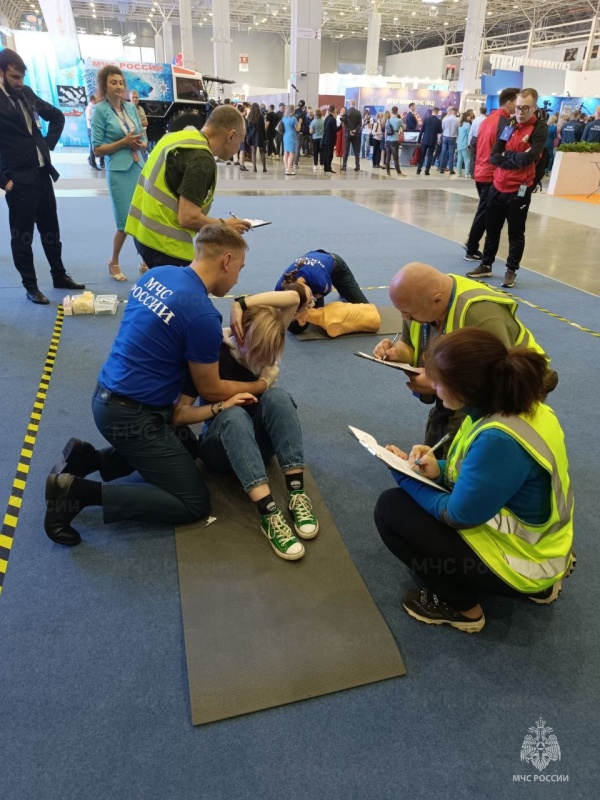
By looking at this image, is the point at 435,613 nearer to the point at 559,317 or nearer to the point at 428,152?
the point at 559,317

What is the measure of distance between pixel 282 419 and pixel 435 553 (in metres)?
0.83

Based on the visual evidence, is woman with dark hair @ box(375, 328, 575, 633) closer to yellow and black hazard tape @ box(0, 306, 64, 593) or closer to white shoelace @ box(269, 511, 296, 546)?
white shoelace @ box(269, 511, 296, 546)

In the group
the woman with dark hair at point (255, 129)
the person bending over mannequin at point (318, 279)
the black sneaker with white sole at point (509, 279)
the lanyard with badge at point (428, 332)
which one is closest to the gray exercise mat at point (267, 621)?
the lanyard with badge at point (428, 332)

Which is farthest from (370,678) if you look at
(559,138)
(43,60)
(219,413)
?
(43,60)

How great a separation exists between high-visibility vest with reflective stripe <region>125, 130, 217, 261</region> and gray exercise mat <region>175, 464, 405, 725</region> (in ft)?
5.64

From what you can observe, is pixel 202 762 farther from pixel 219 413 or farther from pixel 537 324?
pixel 537 324

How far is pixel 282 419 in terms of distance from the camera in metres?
2.14

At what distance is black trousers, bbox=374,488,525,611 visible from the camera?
153cm

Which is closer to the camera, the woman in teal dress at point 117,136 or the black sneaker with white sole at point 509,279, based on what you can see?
the woman in teal dress at point 117,136

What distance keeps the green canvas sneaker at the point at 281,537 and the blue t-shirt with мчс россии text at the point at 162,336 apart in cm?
62

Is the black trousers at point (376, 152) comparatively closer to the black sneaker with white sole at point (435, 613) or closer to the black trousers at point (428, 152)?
the black trousers at point (428, 152)

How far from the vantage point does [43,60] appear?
15.9 metres

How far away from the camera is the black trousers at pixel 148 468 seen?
1.99m

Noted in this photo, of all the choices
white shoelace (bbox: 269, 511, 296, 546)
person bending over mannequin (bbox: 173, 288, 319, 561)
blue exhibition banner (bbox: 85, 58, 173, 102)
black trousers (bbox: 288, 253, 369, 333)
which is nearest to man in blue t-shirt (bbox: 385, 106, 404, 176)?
blue exhibition banner (bbox: 85, 58, 173, 102)
